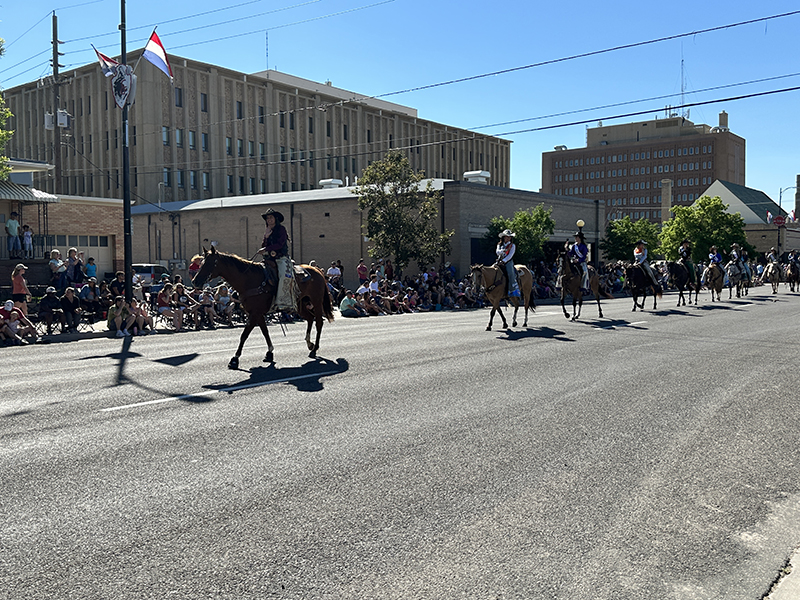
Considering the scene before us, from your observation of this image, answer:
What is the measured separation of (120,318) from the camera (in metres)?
19.3

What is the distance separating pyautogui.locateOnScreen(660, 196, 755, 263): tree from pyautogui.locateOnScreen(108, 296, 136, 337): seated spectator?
5580 cm

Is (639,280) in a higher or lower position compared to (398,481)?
higher

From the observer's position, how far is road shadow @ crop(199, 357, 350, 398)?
10039 millimetres

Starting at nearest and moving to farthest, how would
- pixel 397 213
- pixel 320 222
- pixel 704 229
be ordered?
pixel 397 213 → pixel 320 222 → pixel 704 229

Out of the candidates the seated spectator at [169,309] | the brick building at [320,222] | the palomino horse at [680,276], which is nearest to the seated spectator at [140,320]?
the seated spectator at [169,309]

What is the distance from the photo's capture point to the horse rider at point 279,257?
1277 cm

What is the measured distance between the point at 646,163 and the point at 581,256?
132090 millimetres

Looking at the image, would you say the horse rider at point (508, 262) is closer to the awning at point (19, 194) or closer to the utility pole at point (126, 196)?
the utility pole at point (126, 196)

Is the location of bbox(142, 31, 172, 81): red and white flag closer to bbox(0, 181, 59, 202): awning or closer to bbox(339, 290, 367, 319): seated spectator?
bbox(339, 290, 367, 319): seated spectator

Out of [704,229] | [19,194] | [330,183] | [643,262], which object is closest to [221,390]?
[643,262]

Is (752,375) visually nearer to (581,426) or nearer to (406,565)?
(581,426)

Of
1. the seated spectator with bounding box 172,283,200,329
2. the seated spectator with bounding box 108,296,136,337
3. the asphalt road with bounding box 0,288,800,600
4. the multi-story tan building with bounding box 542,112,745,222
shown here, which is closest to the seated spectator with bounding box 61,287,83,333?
the seated spectator with bounding box 108,296,136,337

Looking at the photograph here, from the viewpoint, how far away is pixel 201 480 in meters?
5.91

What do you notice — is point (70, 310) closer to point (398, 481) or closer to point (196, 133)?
point (398, 481)
